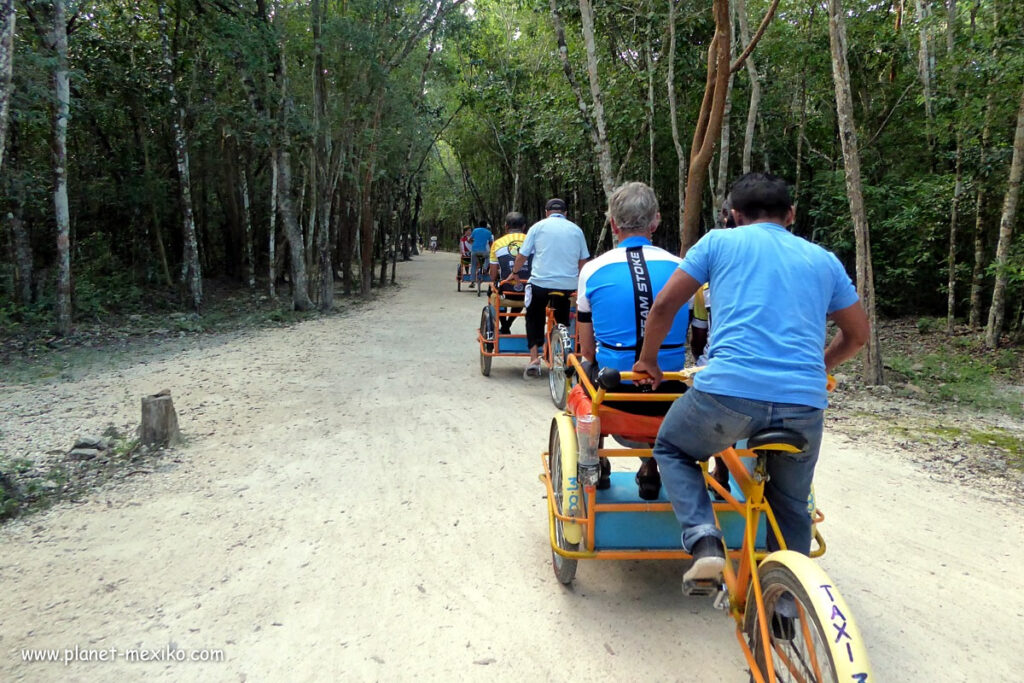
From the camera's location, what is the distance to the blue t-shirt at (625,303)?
10.8ft

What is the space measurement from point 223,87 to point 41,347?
7.52m

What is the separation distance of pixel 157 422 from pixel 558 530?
3.99 m

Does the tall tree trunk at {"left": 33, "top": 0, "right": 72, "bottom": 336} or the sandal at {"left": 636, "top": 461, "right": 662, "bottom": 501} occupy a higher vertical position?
the tall tree trunk at {"left": 33, "top": 0, "right": 72, "bottom": 336}

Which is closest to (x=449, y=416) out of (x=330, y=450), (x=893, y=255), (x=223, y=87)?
(x=330, y=450)

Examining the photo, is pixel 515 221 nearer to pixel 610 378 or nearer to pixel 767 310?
pixel 610 378

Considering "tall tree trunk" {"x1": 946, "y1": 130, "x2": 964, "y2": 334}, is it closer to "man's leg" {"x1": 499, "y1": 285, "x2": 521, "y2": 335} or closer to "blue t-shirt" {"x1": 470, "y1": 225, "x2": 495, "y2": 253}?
"man's leg" {"x1": 499, "y1": 285, "x2": 521, "y2": 335}

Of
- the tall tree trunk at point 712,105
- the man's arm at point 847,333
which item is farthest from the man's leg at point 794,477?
the tall tree trunk at point 712,105

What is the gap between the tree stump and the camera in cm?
564

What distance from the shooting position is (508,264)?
29.0ft

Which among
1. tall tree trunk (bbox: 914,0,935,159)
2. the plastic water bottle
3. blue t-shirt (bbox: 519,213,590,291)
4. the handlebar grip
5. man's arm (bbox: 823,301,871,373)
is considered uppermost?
tall tree trunk (bbox: 914,0,935,159)

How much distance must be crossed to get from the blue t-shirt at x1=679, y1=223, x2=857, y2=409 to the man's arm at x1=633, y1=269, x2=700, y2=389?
48mm

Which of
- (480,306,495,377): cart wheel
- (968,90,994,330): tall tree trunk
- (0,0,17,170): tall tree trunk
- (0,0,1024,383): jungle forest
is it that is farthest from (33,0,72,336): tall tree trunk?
(968,90,994,330): tall tree trunk

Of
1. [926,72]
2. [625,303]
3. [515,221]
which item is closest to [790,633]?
[625,303]

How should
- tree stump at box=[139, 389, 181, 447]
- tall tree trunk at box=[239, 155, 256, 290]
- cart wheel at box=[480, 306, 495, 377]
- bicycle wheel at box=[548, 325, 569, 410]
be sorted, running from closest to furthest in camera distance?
1. tree stump at box=[139, 389, 181, 447]
2. bicycle wheel at box=[548, 325, 569, 410]
3. cart wheel at box=[480, 306, 495, 377]
4. tall tree trunk at box=[239, 155, 256, 290]
